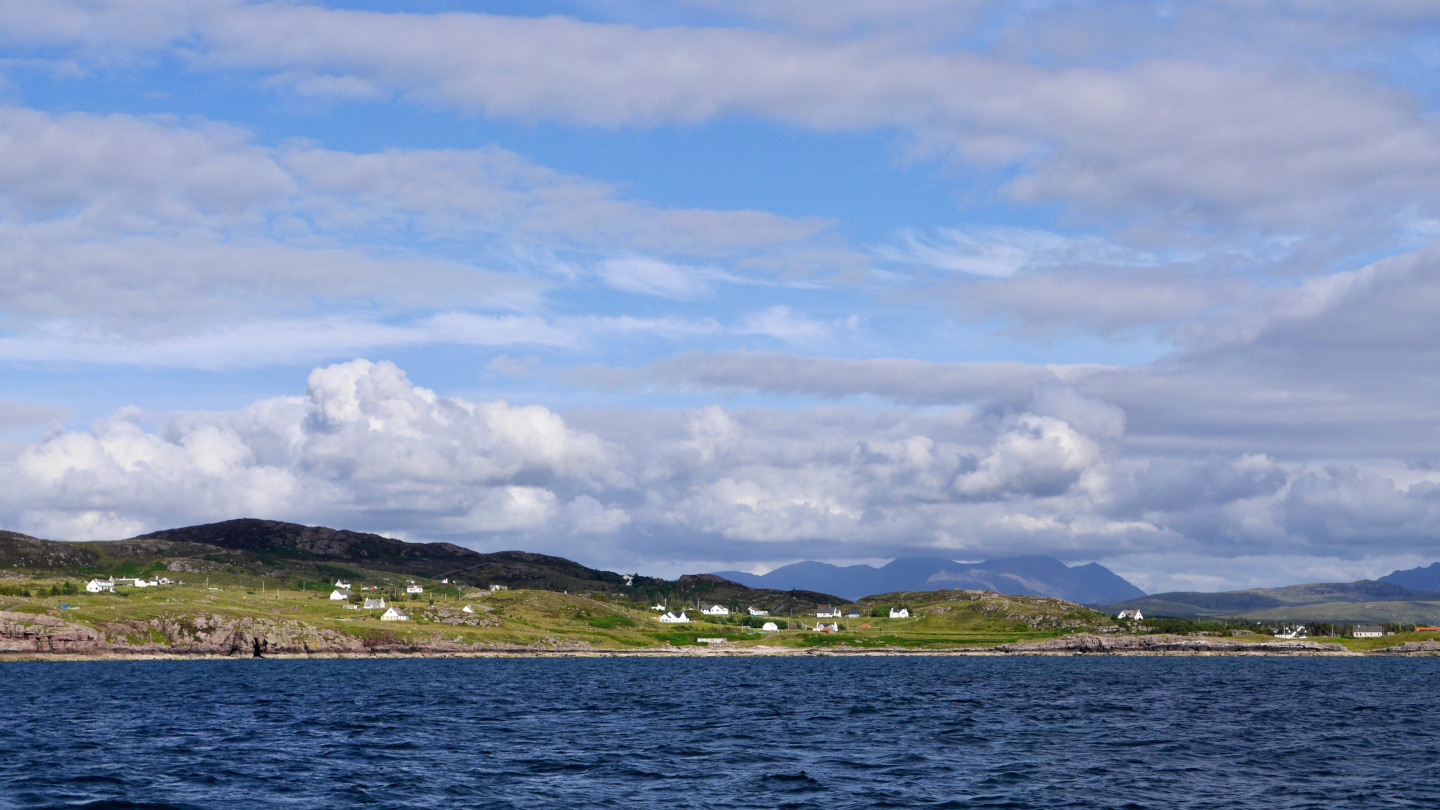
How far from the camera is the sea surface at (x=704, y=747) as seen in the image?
5888 cm

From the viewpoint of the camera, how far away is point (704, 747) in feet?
265

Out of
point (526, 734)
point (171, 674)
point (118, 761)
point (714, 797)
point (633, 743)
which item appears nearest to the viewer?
point (714, 797)

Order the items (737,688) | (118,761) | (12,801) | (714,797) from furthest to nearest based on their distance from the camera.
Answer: (737,688) < (118,761) < (714,797) < (12,801)

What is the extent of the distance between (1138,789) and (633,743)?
37.2 metres

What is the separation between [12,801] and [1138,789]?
194ft

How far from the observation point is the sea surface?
58875 mm

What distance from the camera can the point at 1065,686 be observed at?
525ft

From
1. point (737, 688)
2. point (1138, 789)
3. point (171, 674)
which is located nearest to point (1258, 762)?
point (1138, 789)

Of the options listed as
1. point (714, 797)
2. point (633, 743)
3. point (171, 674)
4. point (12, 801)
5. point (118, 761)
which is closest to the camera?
point (12, 801)

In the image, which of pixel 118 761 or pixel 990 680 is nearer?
pixel 118 761

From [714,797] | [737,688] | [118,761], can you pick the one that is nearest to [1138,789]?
[714,797]

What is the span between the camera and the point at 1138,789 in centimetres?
6169

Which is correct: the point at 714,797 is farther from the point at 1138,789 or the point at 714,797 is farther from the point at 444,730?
the point at 444,730

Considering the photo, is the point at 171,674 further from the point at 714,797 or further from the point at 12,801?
the point at 714,797
